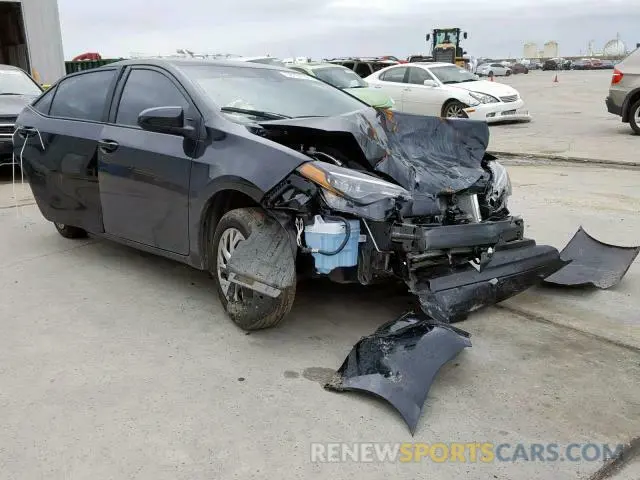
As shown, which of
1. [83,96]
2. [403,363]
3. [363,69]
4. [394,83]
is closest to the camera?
[403,363]

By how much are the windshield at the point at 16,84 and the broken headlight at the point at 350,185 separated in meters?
9.02

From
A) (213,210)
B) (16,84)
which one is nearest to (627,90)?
(213,210)

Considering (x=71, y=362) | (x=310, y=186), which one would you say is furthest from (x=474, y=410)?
(x=71, y=362)

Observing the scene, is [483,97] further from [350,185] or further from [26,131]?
[350,185]

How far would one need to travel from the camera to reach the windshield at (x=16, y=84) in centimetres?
1078

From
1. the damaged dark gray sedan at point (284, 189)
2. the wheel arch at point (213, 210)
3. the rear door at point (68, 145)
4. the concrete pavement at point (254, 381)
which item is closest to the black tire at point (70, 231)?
the rear door at point (68, 145)

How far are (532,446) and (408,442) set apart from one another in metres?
0.55

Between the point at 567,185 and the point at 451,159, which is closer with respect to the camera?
the point at 451,159

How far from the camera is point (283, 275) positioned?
11.8 ft

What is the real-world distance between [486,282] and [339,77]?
10.8m

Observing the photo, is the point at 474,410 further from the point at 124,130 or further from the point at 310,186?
the point at 124,130

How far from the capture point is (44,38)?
1733 centimetres

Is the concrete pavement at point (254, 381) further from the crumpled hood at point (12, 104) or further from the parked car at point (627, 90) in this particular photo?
the parked car at point (627, 90)

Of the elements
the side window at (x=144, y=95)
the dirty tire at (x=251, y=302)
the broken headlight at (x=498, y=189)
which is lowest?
the dirty tire at (x=251, y=302)
